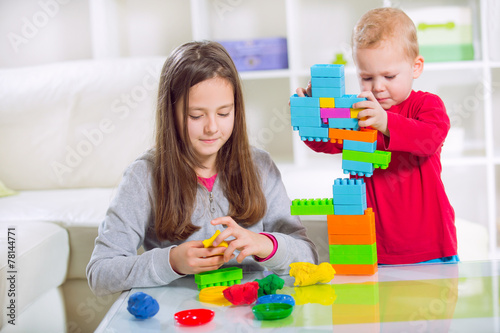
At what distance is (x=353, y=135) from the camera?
1.03 meters

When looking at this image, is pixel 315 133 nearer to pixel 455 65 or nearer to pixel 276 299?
pixel 276 299

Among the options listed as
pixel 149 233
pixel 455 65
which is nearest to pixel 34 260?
pixel 149 233

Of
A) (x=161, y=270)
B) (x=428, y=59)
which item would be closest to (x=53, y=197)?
(x=161, y=270)

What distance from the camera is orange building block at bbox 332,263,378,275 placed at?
1012 mm

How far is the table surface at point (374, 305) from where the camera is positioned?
2.60ft

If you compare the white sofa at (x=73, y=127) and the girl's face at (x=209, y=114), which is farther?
the white sofa at (x=73, y=127)

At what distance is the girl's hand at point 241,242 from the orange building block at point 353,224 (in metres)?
0.13

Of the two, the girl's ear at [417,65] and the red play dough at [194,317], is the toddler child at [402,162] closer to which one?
the girl's ear at [417,65]

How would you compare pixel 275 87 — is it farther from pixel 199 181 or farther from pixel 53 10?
pixel 199 181

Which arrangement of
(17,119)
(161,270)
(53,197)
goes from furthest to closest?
1. (17,119)
2. (53,197)
3. (161,270)

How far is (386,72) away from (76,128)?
137 centimetres

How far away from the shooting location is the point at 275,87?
2.79 meters

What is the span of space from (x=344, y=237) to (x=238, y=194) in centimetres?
28

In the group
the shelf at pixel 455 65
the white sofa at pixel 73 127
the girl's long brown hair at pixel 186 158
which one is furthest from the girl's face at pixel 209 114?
the shelf at pixel 455 65
